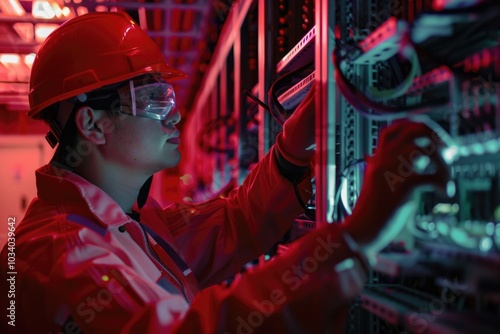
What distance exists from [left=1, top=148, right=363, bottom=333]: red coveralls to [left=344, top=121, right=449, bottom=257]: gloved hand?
0.09 m

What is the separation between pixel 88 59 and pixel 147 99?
0.22 meters

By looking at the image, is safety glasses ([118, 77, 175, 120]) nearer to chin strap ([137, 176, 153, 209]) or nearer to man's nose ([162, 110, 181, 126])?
man's nose ([162, 110, 181, 126])

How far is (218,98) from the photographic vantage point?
16.9ft

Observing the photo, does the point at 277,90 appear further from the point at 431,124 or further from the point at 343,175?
the point at 431,124

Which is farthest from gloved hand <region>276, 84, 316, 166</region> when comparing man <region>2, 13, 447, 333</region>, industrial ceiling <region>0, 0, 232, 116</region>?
industrial ceiling <region>0, 0, 232, 116</region>

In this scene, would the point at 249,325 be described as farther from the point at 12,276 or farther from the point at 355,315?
the point at 12,276

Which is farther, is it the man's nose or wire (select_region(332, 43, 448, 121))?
the man's nose

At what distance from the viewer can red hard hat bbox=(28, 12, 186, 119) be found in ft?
5.67

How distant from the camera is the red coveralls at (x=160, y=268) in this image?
105 centimetres

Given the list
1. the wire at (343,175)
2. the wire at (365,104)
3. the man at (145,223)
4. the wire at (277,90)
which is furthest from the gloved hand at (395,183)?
the wire at (277,90)

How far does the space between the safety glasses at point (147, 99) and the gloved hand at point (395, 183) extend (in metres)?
0.92

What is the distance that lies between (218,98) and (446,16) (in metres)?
4.26

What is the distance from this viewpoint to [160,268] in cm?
164

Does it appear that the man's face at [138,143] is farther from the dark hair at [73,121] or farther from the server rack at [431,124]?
the server rack at [431,124]
